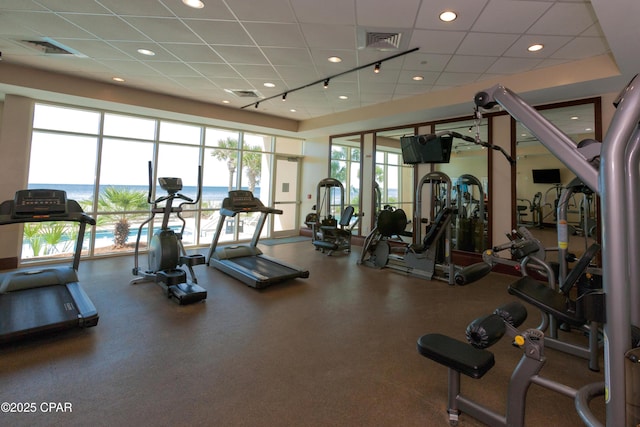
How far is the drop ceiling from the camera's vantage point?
3.03m

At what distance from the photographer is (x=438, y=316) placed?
11.3 feet

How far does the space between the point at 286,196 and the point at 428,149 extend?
537 centimetres

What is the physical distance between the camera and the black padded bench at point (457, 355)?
155 centimetres

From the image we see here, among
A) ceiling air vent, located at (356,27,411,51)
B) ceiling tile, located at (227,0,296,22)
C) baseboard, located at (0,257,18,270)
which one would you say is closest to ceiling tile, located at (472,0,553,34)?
ceiling air vent, located at (356,27,411,51)

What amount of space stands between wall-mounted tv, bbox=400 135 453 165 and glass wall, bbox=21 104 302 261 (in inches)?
173

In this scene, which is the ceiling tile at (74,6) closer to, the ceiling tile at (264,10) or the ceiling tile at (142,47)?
the ceiling tile at (142,47)

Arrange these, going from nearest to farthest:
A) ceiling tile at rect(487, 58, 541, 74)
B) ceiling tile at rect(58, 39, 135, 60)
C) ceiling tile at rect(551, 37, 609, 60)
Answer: ceiling tile at rect(551, 37, 609, 60) → ceiling tile at rect(58, 39, 135, 60) → ceiling tile at rect(487, 58, 541, 74)

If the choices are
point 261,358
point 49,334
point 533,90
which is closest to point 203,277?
point 49,334

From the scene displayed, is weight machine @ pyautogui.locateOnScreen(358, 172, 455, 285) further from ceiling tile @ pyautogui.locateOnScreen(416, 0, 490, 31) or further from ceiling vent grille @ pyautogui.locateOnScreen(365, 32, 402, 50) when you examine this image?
ceiling tile @ pyautogui.locateOnScreen(416, 0, 490, 31)

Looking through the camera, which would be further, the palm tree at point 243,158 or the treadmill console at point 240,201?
the palm tree at point 243,158

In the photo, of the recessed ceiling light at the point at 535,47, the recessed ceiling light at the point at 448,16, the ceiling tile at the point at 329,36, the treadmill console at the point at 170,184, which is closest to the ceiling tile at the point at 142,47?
the treadmill console at the point at 170,184

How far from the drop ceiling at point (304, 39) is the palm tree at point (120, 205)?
7.44 feet

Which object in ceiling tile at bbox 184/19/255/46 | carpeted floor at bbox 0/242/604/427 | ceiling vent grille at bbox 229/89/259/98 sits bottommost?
carpeted floor at bbox 0/242/604/427

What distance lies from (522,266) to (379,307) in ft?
5.39
